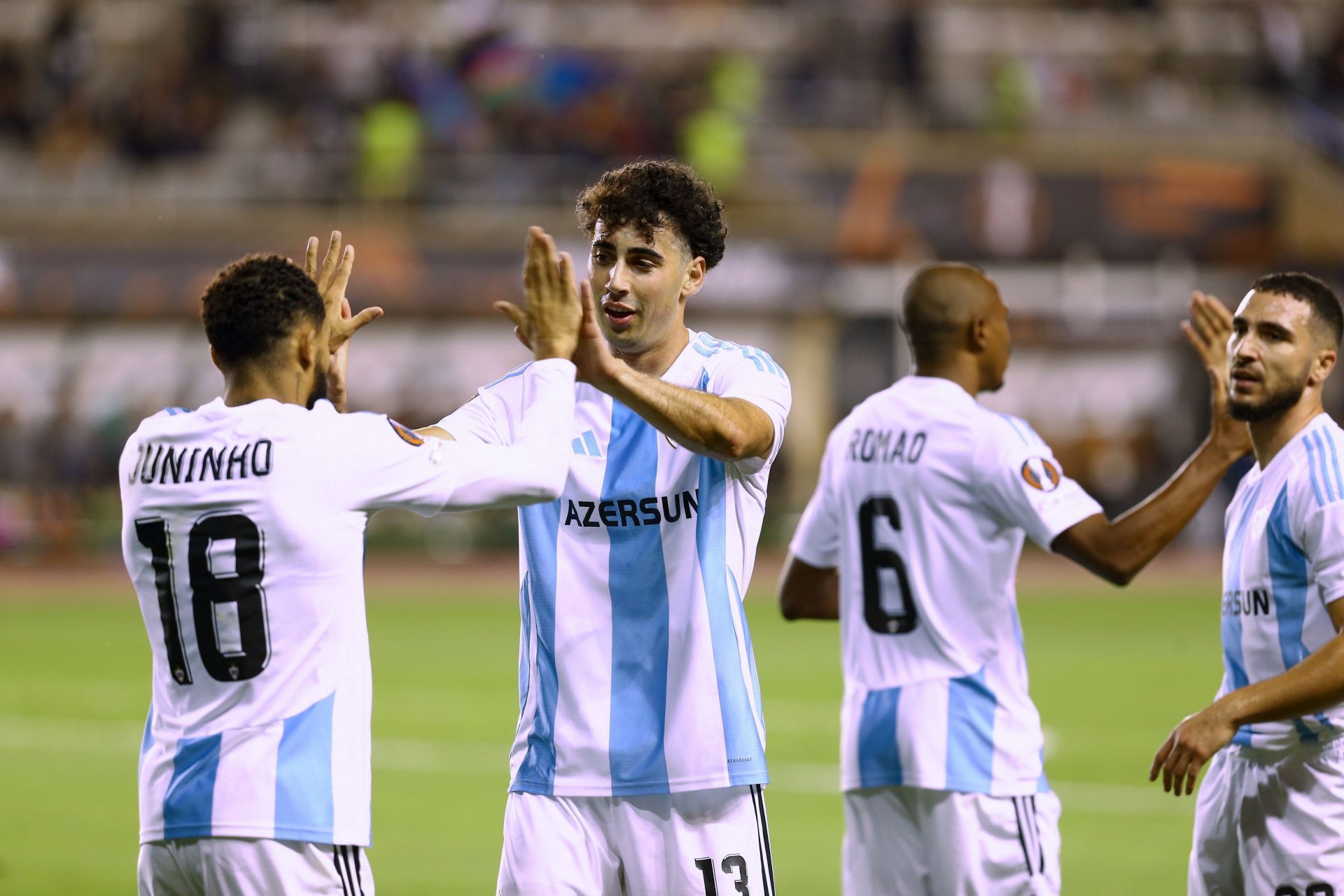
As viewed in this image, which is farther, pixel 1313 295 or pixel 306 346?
pixel 1313 295

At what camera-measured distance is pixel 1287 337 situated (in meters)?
5.27

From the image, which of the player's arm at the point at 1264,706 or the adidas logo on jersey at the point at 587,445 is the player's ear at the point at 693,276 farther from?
the player's arm at the point at 1264,706

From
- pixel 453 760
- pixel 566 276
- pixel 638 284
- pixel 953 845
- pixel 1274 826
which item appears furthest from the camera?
pixel 453 760

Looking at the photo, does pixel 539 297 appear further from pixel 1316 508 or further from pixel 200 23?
pixel 200 23

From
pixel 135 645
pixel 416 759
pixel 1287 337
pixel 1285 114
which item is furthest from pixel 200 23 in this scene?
pixel 1287 337

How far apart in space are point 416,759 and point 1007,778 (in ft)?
24.9

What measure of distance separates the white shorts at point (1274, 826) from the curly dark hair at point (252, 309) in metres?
2.94

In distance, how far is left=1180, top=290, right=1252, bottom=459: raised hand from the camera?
5.46m

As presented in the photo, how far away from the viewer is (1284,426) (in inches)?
210

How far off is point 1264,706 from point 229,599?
270 centimetres

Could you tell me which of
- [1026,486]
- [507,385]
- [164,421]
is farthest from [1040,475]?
[164,421]

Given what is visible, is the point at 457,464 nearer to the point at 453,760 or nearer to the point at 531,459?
the point at 531,459

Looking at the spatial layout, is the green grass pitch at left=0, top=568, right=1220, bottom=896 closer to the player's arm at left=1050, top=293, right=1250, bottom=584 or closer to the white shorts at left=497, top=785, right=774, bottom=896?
the player's arm at left=1050, top=293, right=1250, bottom=584

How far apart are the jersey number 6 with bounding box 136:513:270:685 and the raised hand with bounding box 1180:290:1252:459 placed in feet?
9.59
